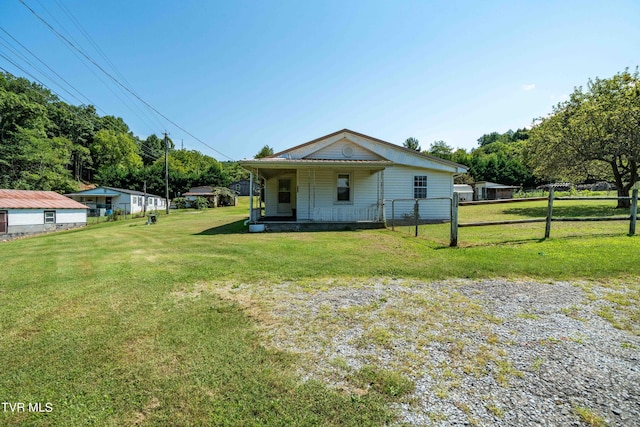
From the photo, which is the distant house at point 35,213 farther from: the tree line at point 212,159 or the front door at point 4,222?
the tree line at point 212,159

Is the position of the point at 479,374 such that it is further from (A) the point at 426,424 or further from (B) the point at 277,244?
(B) the point at 277,244

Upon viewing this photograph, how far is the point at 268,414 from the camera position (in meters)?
2.09

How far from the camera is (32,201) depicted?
2458 centimetres

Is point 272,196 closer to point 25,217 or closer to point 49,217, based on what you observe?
point 25,217

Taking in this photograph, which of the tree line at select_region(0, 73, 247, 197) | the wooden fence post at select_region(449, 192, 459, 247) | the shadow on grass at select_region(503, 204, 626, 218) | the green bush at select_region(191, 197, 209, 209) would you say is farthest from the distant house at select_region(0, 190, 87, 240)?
the shadow on grass at select_region(503, 204, 626, 218)

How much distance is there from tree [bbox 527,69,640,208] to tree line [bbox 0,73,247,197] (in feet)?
109

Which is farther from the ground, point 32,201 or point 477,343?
point 32,201

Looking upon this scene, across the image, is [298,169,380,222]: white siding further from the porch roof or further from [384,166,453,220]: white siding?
the porch roof

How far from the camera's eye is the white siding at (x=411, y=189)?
15734 mm

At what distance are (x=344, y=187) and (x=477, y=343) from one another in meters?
12.2

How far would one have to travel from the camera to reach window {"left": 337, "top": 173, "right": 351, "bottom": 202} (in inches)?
586

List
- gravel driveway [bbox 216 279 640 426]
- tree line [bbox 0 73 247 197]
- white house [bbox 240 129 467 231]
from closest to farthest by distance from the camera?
gravel driveway [bbox 216 279 640 426] < white house [bbox 240 129 467 231] < tree line [bbox 0 73 247 197]

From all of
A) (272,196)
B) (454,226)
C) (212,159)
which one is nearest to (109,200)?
(272,196)

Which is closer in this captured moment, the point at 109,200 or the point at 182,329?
the point at 182,329
